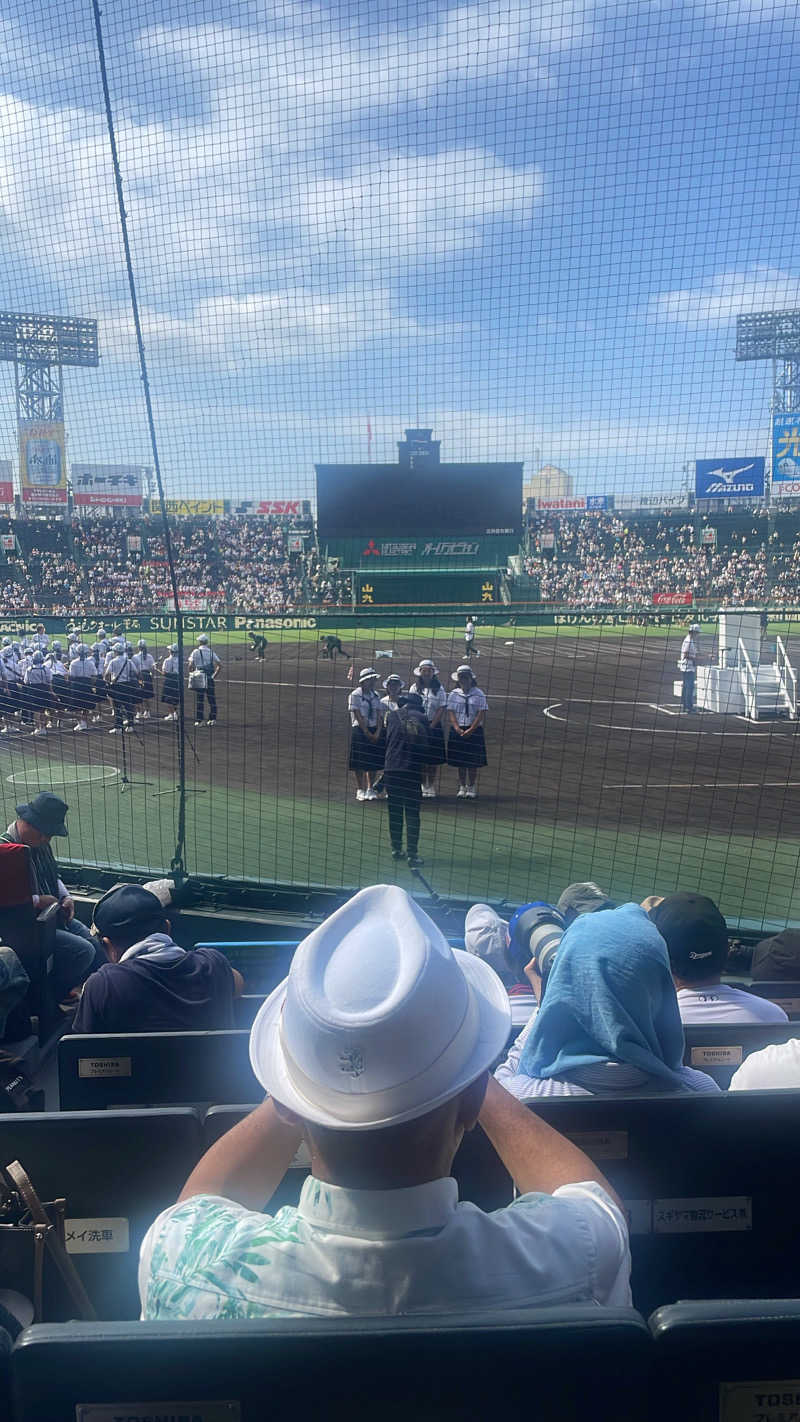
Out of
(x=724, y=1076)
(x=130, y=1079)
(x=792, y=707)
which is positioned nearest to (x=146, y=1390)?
(x=130, y=1079)

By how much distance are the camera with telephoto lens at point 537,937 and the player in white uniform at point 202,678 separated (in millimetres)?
13552

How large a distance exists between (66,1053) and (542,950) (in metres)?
1.43

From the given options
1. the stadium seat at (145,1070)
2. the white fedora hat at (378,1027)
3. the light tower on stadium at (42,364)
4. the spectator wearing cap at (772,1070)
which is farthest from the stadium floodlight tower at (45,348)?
the white fedora hat at (378,1027)

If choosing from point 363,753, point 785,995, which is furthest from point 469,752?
point 785,995

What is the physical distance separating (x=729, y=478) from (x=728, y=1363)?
625 cm

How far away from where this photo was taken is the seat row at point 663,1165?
217cm

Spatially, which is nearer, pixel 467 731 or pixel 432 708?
pixel 467 731

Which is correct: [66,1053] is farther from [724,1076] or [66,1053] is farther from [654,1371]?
[654,1371]

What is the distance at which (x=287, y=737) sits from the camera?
59.5ft

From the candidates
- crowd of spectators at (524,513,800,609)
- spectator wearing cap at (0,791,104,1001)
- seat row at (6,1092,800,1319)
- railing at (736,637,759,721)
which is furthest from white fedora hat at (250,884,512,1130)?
railing at (736,637,759,721)

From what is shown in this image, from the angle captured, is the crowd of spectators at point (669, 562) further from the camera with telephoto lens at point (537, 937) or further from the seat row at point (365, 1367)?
the seat row at point (365, 1367)

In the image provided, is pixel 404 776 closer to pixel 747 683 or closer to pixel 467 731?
pixel 467 731

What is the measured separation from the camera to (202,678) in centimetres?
1866

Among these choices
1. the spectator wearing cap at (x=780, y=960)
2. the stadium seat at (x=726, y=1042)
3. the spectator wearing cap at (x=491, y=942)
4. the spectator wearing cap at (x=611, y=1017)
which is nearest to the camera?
the spectator wearing cap at (x=611, y=1017)
